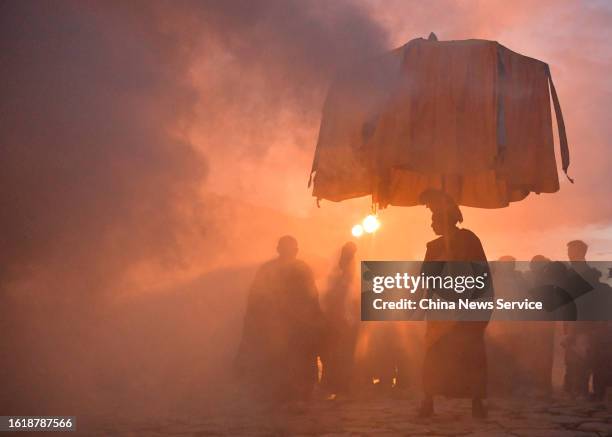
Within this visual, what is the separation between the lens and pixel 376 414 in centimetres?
579

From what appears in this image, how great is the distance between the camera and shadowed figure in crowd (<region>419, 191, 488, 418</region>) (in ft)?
17.3

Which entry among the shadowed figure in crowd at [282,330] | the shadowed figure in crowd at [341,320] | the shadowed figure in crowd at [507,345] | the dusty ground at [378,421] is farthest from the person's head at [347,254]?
the shadowed figure in crowd at [507,345]

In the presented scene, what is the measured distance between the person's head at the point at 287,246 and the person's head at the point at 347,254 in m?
0.84

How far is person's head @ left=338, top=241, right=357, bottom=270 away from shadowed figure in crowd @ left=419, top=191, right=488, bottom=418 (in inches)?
81.9

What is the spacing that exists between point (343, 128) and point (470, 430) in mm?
2583

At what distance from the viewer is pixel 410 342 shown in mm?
7844

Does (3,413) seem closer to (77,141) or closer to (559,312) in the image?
(77,141)

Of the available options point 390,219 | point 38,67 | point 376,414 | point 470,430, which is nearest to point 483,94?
point 470,430

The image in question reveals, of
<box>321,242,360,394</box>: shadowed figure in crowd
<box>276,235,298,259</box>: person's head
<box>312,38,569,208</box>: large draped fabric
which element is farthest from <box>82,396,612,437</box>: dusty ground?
<box>312,38,569,208</box>: large draped fabric

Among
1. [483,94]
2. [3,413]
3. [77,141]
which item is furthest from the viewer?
[77,141]

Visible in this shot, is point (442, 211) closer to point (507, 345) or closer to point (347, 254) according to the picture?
point (347, 254)

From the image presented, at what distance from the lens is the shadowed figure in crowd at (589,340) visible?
22.4ft

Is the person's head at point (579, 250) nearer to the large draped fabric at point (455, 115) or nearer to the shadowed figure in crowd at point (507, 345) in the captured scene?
the shadowed figure in crowd at point (507, 345)

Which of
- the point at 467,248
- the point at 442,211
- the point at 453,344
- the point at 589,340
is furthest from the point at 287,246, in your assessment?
the point at 589,340
